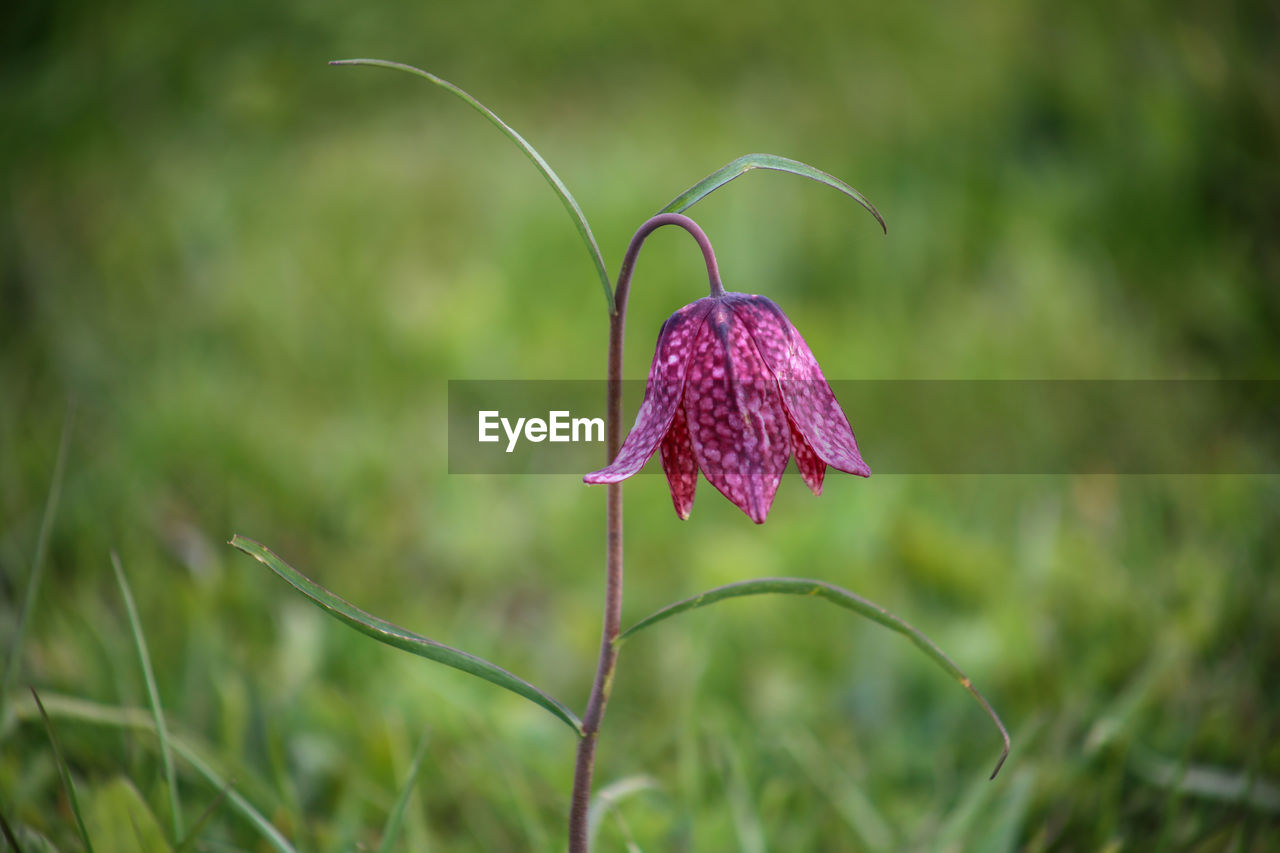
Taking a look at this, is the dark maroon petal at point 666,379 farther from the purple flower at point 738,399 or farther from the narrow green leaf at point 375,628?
the narrow green leaf at point 375,628

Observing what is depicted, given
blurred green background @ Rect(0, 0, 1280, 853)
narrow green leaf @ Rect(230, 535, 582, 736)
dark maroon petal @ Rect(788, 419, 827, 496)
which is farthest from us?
blurred green background @ Rect(0, 0, 1280, 853)

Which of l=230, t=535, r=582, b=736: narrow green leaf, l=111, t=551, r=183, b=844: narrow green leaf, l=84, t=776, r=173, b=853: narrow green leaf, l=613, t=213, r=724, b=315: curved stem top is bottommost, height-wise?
l=84, t=776, r=173, b=853: narrow green leaf

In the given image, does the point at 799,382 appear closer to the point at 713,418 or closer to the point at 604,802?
the point at 713,418

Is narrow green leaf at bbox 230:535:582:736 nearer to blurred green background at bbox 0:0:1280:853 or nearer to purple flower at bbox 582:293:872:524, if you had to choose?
purple flower at bbox 582:293:872:524

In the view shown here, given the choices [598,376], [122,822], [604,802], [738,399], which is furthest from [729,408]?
[598,376]

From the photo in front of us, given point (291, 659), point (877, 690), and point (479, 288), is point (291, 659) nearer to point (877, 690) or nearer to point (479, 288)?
point (877, 690)

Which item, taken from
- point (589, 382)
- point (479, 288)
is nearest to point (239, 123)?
point (479, 288)

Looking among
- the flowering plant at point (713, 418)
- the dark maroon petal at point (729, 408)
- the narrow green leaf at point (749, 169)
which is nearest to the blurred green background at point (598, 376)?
the flowering plant at point (713, 418)

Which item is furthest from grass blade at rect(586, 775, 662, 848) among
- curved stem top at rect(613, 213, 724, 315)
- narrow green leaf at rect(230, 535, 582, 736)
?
curved stem top at rect(613, 213, 724, 315)
